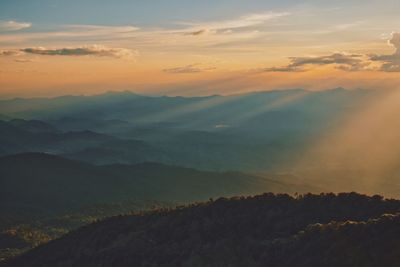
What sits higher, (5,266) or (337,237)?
(337,237)

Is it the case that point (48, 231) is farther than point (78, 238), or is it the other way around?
point (48, 231)

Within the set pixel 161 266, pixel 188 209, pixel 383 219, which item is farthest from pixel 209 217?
pixel 383 219

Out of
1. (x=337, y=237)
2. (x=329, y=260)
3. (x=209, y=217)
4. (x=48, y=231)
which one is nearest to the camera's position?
(x=329, y=260)

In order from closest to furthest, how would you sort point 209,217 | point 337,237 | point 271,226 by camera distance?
point 337,237 < point 271,226 < point 209,217

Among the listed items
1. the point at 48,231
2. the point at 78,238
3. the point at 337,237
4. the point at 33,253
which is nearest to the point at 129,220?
the point at 78,238

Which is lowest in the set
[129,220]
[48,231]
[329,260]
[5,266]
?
[48,231]

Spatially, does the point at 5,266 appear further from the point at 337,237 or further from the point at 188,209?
the point at 337,237

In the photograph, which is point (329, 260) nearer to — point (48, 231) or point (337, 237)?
point (337, 237)
